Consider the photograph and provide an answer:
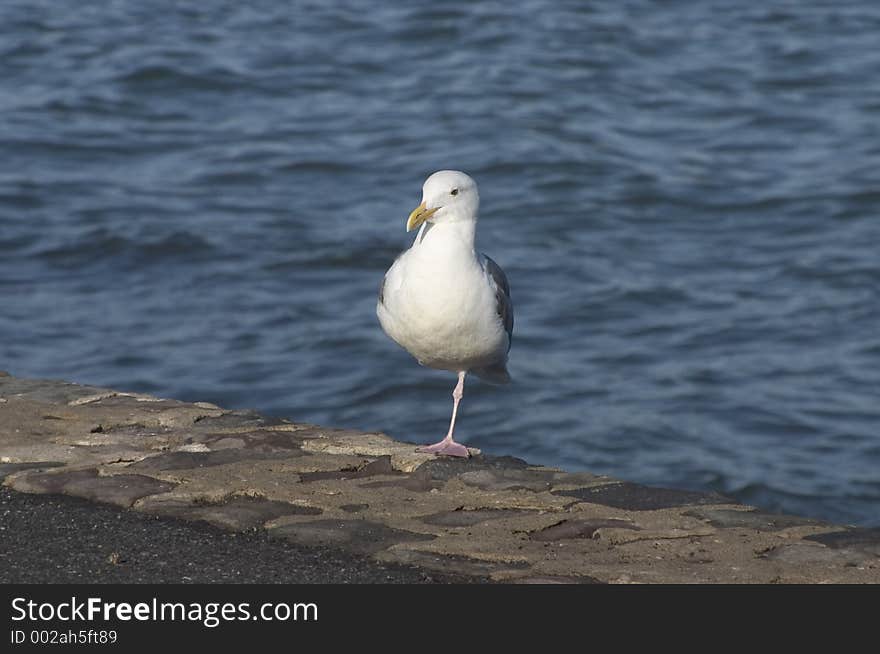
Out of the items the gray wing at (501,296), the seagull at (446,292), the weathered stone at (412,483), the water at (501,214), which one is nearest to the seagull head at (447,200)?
the seagull at (446,292)

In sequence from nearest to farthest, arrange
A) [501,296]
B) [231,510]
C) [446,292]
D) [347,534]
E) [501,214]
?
1. [347,534]
2. [231,510]
3. [446,292]
4. [501,296]
5. [501,214]

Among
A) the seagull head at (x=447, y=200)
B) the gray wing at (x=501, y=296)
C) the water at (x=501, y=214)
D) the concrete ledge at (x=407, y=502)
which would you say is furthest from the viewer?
the water at (x=501, y=214)

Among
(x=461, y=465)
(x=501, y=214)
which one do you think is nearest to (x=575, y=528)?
(x=461, y=465)

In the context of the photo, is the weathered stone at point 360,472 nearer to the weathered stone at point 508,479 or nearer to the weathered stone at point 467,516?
the weathered stone at point 508,479

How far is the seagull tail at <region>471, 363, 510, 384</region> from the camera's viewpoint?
25.6ft

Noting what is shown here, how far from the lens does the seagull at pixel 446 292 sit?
682 centimetres

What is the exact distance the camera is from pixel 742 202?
15531mm

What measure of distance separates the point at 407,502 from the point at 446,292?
1.35 m

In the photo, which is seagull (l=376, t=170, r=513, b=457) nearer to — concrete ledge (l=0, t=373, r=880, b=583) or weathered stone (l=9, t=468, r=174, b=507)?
concrete ledge (l=0, t=373, r=880, b=583)

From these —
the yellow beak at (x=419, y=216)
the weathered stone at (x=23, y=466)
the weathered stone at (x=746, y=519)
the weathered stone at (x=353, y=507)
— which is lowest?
the weathered stone at (x=746, y=519)

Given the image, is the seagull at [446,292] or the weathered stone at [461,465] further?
the seagull at [446,292]

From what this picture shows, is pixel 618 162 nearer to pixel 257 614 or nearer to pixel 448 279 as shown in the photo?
pixel 448 279

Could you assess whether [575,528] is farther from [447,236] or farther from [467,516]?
[447,236]

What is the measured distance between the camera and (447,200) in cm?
704
